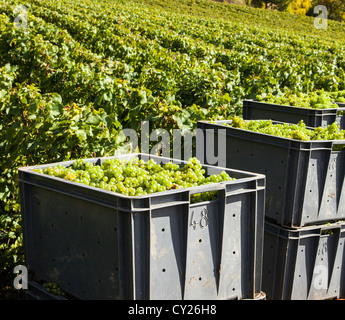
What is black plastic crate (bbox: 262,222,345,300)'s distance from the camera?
139 inches

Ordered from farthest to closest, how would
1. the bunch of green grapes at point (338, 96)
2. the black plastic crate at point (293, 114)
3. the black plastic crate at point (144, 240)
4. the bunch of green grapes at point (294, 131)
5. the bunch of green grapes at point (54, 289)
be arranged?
1. the bunch of green grapes at point (338, 96)
2. the black plastic crate at point (293, 114)
3. the bunch of green grapes at point (294, 131)
4. the bunch of green grapes at point (54, 289)
5. the black plastic crate at point (144, 240)

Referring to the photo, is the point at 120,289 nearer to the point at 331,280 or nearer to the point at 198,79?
the point at 331,280

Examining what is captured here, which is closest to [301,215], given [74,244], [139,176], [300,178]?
[300,178]

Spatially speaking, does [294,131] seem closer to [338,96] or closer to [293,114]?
[293,114]

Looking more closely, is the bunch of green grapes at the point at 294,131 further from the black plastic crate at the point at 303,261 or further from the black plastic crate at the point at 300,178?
the black plastic crate at the point at 303,261

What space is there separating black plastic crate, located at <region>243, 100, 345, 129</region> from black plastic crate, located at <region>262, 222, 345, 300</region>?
122 cm

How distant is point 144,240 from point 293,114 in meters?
2.73

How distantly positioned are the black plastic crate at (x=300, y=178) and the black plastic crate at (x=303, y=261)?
8 cm

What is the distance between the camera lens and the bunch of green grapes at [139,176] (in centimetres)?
268

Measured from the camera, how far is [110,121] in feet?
15.6

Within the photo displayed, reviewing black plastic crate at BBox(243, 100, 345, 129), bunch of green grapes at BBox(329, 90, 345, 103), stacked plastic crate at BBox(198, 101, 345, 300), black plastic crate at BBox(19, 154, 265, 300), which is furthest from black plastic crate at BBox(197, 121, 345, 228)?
bunch of green grapes at BBox(329, 90, 345, 103)

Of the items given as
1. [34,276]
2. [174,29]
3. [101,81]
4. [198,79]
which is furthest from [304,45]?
[34,276]

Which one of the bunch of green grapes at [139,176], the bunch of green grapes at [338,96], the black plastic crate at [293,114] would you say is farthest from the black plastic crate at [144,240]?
the bunch of green grapes at [338,96]

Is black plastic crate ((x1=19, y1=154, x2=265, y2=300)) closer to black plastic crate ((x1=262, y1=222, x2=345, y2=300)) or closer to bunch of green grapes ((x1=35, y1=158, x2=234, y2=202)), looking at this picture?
bunch of green grapes ((x1=35, y1=158, x2=234, y2=202))
